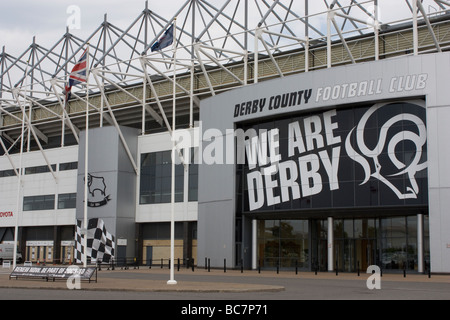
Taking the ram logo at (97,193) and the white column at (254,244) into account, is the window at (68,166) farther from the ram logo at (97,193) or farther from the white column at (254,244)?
the white column at (254,244)

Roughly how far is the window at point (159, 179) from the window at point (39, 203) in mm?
12146

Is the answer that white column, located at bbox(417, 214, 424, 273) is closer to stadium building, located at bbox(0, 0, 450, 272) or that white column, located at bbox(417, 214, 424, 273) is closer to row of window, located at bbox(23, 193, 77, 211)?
stadium building, located at bbox(0, 0, 450, 272)

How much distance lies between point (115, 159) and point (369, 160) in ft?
80.6

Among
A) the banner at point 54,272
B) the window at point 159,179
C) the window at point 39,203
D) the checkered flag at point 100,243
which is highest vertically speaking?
the window at point 159,179

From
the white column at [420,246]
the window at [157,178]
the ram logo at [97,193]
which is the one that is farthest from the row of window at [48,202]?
the white column at [420,246]

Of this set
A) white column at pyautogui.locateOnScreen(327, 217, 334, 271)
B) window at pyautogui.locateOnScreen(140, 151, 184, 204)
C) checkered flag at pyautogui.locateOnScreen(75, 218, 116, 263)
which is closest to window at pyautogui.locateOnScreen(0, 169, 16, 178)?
checkered flag at pyautogui.locateOnScreen(75, 218, 116, 263)

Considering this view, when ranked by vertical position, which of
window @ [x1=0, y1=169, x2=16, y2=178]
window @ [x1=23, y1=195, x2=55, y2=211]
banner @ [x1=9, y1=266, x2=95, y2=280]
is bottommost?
banner @ [x1=9, y1=266, x2=95, y2=280]

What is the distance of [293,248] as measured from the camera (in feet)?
143

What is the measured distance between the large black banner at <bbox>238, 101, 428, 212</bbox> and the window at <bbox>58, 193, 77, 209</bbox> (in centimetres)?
2248

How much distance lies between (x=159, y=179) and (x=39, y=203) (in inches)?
643

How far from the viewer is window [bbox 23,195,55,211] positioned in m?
63.2

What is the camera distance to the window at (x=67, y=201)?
60688 mm

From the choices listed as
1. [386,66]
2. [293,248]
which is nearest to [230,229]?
[293,248]

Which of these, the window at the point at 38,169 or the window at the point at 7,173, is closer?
the window at the point at 38,169
